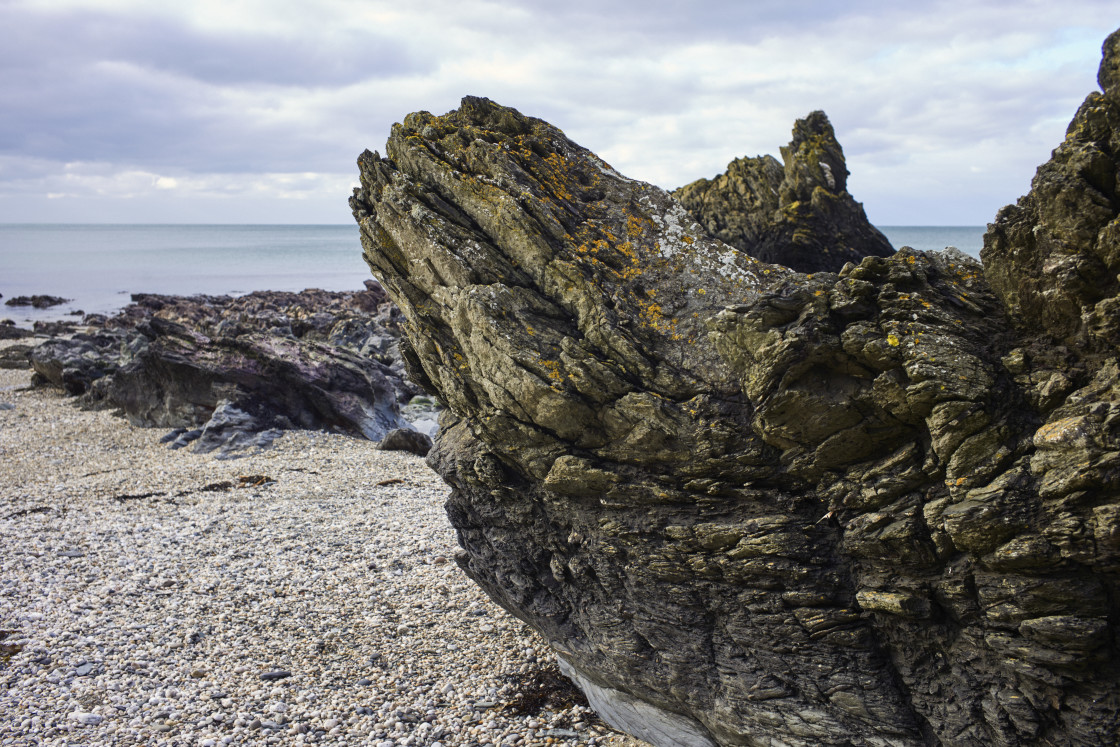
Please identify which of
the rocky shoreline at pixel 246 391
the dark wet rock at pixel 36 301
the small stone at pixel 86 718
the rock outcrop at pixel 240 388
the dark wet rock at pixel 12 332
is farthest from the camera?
the dark wet rock at pixel 36 301

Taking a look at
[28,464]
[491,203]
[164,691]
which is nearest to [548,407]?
[491,203]

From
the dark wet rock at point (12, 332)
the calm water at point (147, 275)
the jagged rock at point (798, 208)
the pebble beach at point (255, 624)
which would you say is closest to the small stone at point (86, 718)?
the pebble beach at point (255, 624)

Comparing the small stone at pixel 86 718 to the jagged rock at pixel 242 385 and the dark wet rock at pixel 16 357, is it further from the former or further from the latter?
the dark wet rock at pixel 16 357

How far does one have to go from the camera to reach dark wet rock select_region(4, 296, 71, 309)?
82.8 metres

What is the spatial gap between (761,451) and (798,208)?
24.9 metres

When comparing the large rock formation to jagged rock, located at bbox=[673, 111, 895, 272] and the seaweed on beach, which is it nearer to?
the seaweed on beach

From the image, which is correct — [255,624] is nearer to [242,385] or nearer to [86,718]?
[86,718]

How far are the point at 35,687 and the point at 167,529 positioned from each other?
24.0 ft

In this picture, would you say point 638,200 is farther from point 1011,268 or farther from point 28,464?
point 28,464

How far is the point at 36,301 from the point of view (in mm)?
83125

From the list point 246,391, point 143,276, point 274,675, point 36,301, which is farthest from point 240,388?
point 143,276

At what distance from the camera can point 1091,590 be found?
20.6ft

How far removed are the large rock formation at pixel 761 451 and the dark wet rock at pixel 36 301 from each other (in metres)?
93.1

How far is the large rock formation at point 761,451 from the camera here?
21.4 feet
